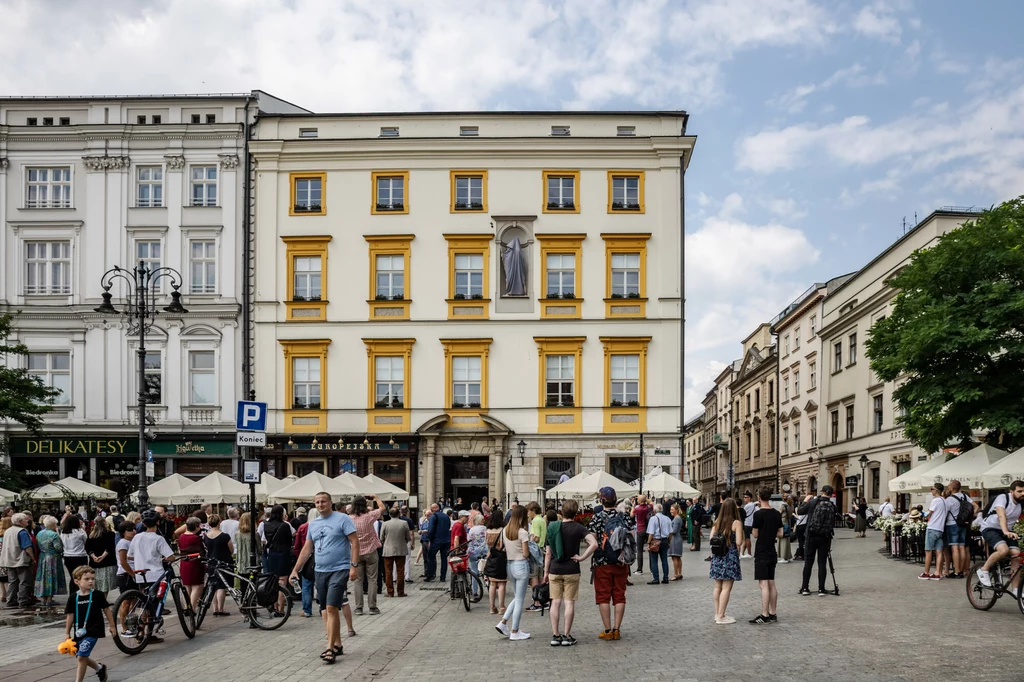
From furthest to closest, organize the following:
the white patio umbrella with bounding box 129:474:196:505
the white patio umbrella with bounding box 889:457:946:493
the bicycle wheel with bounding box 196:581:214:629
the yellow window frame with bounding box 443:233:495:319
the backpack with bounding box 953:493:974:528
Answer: the yellow window frame with bounding box 443:233:495:319, the white patio umbrella with bounding box 129:474:196:505, the white patio umbrella with bounding box 889:457:946:493, the backpack with bounding box 953:493:974:528, the bicycle wheel with bounding box 196:581:214:629

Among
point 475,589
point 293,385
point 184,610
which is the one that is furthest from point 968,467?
point 293,385

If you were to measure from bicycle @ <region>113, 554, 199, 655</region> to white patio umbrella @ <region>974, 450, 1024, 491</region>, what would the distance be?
1753cm

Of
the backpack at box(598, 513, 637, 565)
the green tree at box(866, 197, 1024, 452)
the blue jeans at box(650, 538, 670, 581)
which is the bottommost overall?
the blue jeans at box(650, 538, 670, 581)

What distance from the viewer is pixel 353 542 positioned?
13.5m

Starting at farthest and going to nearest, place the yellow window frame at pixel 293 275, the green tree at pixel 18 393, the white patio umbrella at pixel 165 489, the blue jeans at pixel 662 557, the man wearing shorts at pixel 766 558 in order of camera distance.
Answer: the yellow window frame at pixel 293 275
the green tree at pixel 18 393
the white patio umbrella at pixel 165 489
the blue jeans at pixel 662 557
the man wearing shorts at pixel 766 558

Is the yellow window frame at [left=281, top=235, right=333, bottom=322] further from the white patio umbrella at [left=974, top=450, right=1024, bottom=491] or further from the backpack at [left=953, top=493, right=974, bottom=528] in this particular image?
the backpack at [left=953, top=493, right=974, bottom=528]

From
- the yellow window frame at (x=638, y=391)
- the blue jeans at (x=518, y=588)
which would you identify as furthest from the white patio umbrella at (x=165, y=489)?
the blue jeans at (x=518, y=588)

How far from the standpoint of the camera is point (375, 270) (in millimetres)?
43625

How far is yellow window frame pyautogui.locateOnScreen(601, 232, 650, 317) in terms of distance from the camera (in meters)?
42.9

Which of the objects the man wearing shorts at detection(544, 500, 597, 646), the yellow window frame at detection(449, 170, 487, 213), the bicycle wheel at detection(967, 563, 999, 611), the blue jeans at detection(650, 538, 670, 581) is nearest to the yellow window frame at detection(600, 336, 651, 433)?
the yellow window frame at detection(449, 170, 487, 213)

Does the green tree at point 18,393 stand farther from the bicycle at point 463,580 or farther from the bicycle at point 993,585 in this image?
the bicycle at point 993,585

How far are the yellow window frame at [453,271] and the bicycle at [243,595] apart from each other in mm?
27014

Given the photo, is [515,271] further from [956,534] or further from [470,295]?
[956,534]

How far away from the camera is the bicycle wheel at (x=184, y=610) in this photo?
15.0 meters
